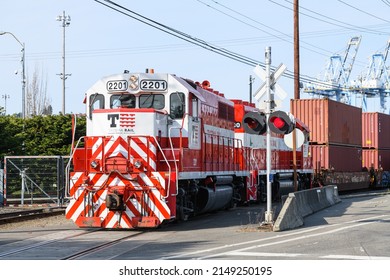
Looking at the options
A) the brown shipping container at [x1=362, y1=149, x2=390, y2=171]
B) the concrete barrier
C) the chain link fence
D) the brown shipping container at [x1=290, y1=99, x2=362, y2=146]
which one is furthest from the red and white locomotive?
the brown shipping container at [x1=362, y1=149, x2=390, y2=171]

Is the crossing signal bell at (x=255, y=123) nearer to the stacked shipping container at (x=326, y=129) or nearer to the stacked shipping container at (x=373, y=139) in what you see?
the stacked shipping container at (x=326, y=129)

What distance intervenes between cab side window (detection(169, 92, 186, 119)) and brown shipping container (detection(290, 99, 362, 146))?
1660 centimetres

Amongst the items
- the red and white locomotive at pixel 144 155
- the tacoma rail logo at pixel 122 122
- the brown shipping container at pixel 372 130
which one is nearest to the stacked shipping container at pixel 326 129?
the brown shipping container at pixel 372 130

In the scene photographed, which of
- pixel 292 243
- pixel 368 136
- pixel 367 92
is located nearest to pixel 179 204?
pixel 292 243

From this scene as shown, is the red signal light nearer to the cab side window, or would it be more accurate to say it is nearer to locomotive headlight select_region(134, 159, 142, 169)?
the cab side window

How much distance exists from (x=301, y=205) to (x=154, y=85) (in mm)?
5866

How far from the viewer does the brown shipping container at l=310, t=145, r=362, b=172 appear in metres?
33.0

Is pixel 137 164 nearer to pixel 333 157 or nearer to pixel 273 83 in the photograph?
pixel 273 83

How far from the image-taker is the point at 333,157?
1324 inches

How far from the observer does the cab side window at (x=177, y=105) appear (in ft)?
56.4

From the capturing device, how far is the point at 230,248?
13.0 meters

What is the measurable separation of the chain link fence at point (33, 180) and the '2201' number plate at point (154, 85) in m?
9.06

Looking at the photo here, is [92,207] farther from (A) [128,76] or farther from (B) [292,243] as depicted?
(B) [292,243]

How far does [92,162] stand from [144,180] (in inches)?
54.0
